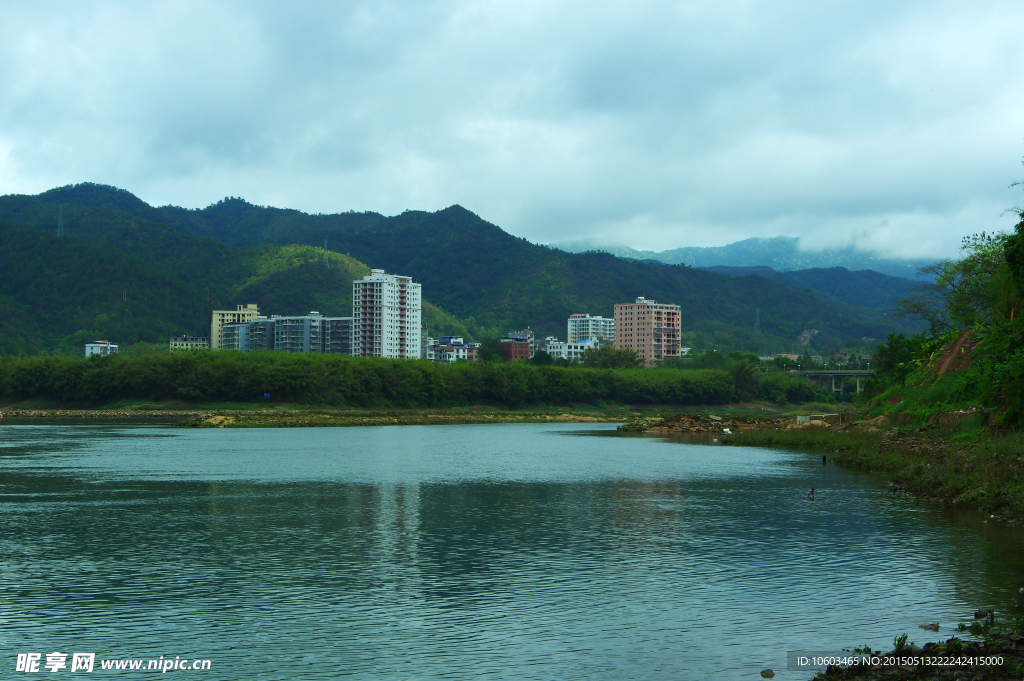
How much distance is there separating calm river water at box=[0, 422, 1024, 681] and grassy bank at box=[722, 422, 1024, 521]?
1.36 meters

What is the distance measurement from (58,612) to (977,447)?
105 feet

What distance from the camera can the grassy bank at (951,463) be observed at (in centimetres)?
2772

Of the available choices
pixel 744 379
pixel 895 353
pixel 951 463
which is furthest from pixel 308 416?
pixel 744 379

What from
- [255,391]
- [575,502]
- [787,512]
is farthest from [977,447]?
[255,391]

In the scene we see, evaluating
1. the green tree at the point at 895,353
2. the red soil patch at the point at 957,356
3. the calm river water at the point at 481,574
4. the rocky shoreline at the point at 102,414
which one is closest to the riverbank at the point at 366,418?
the rocky shoreline at the point at 102,414

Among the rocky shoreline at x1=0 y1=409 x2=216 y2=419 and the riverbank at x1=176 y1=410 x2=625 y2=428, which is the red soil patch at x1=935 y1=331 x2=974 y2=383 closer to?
the riverbank at x1=176 y1=410 x2=625 y2=428

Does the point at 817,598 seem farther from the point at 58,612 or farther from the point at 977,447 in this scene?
the point at 977,447

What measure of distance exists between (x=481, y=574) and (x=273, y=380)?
114 meters

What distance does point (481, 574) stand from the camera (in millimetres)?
20625

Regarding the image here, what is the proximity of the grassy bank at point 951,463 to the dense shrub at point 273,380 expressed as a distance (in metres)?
90.2

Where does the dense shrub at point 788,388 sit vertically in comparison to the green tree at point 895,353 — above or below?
below

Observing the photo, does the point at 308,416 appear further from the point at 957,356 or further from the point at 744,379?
the point at 744,379

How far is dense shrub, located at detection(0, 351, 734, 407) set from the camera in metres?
130

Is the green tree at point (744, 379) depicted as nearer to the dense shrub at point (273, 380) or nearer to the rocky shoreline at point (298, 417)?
the dense shrub at point (273, 380)
